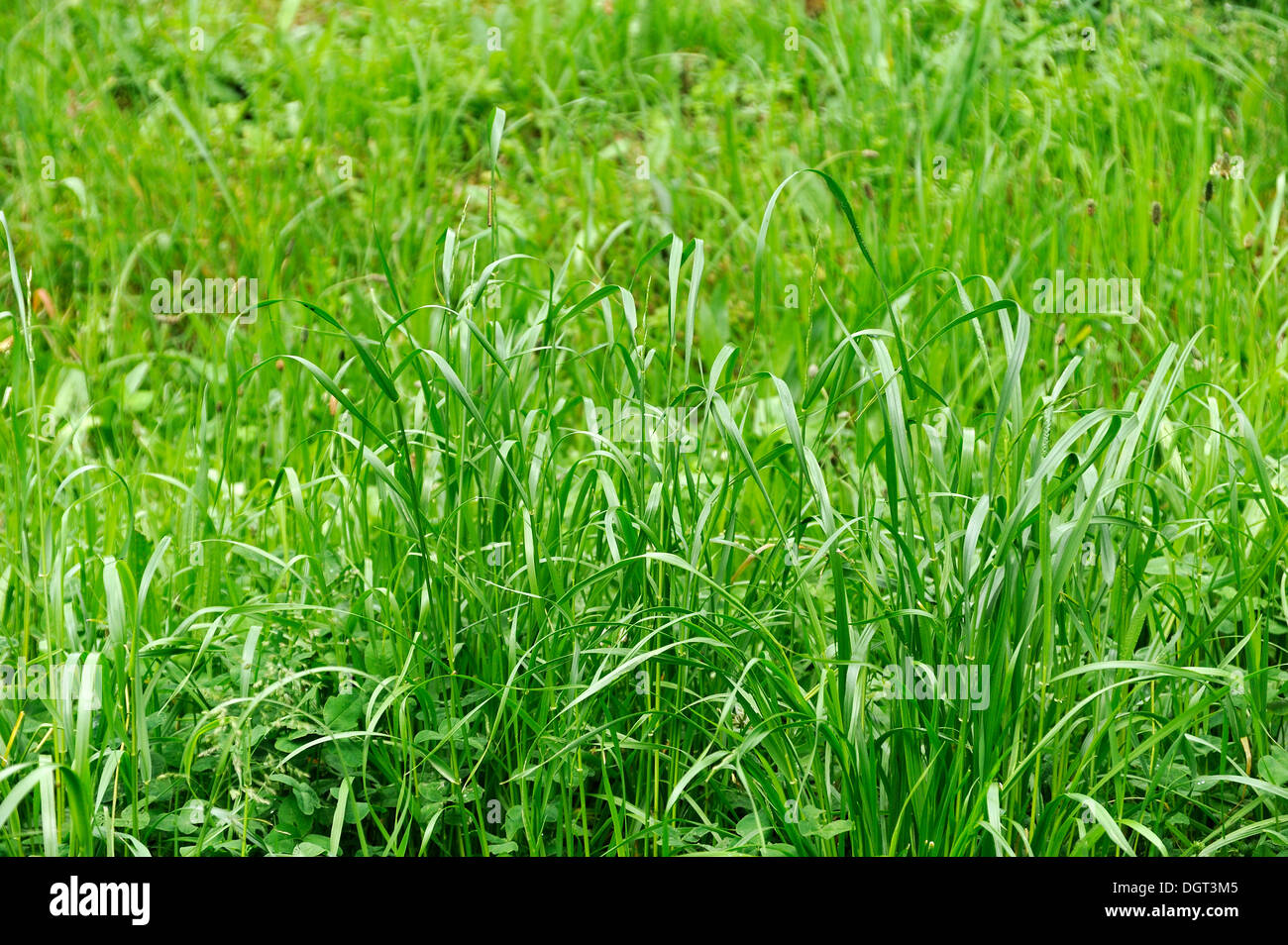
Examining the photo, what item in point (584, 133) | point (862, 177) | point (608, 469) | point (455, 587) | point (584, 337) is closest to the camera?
point (455, 587)

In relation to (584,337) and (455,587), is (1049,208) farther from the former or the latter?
(455,587)

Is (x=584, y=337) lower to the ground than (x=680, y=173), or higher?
lower

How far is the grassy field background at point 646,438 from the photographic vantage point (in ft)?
6.11

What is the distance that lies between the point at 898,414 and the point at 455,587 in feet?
2.66

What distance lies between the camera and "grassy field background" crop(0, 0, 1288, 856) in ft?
6.11

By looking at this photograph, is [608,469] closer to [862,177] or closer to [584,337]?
[584,337]

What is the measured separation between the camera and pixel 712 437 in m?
3.15

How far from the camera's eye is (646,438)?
86.1 inches

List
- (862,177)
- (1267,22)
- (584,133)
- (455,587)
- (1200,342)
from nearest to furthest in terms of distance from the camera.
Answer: (455,587), (1200,342), (862,177), (584,133), (1267,22)

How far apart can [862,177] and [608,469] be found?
1928 millimetres
